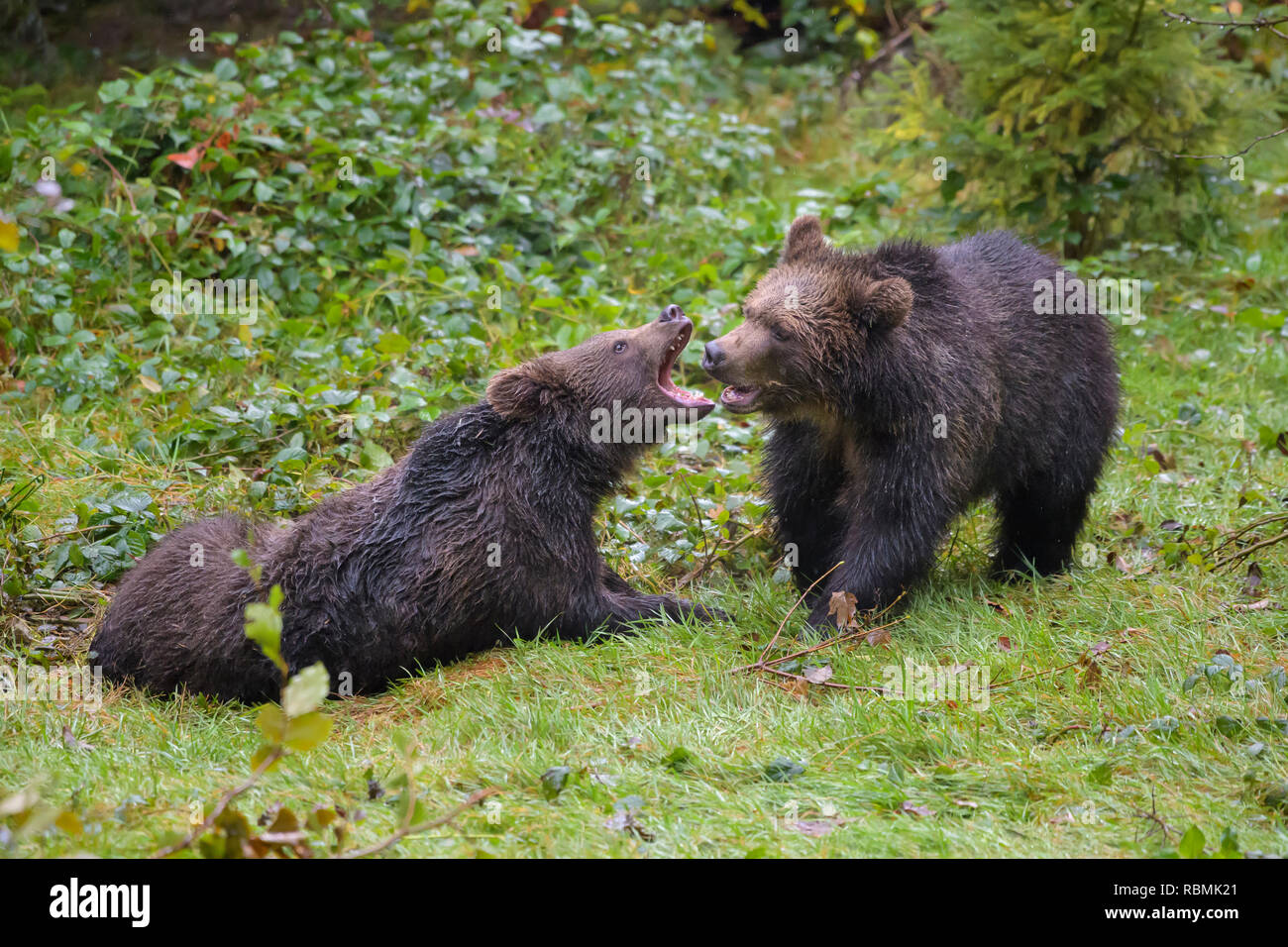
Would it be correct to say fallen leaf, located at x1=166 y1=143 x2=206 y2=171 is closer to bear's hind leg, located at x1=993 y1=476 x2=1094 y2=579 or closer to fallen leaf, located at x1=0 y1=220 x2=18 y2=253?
bear's hind leg, located at x1=993 y1=476 x2=1094 y2=579

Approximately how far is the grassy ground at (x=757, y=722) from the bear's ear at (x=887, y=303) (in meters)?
1.37

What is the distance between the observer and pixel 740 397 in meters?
5.71

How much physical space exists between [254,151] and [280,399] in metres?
2.74

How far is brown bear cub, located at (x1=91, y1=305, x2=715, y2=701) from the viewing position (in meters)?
5.48

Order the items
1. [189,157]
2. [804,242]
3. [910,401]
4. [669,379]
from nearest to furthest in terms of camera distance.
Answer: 1. [910,401]
2. [804,242]
3. [669,379]
4. [189,157]

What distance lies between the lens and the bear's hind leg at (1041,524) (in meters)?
6.32

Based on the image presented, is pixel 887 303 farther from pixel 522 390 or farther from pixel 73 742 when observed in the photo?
pixel 73 742

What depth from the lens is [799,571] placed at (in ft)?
20.7

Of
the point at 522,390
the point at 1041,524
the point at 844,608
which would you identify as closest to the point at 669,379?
the point at 522,390

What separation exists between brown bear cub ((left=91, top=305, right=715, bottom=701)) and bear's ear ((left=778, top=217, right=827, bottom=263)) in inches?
34.2

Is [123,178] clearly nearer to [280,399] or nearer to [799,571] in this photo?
[280,399]

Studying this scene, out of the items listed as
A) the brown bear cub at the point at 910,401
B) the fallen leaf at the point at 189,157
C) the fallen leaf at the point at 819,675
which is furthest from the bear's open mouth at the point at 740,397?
the fallen leaf at the point at 189,157

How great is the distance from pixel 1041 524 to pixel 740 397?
1837 millimetres
